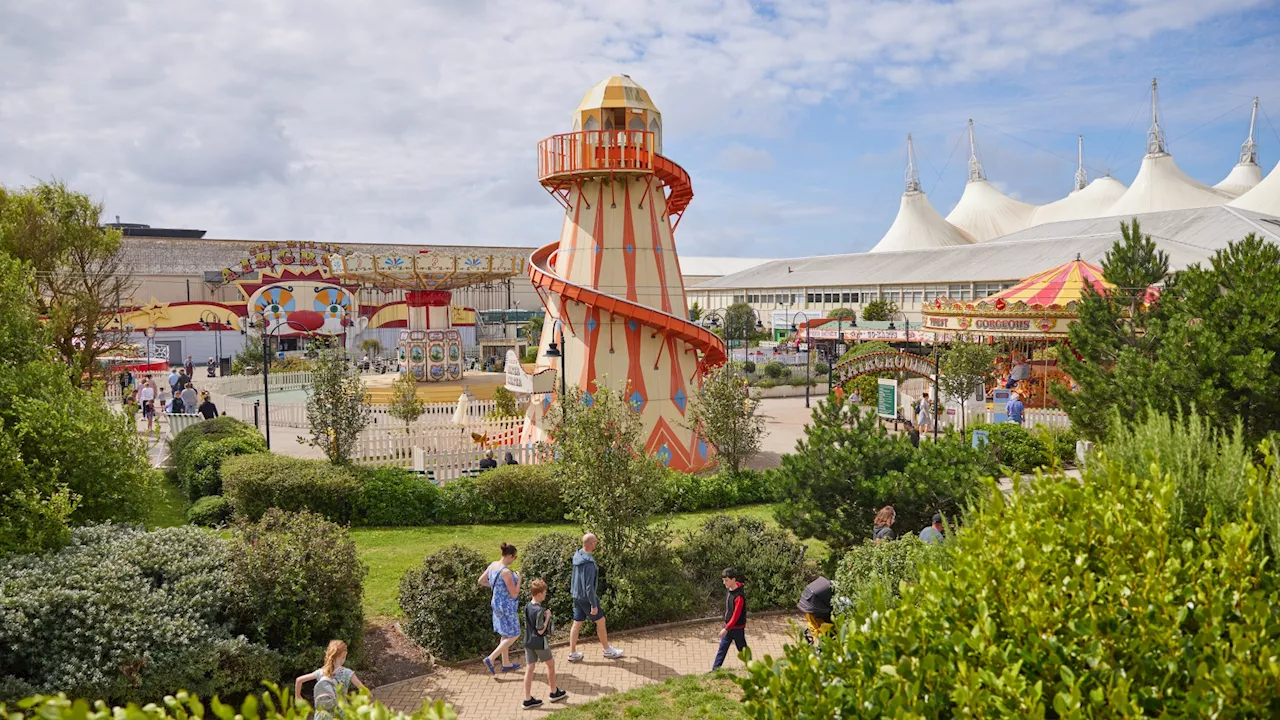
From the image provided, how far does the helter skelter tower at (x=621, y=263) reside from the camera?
17516 mm

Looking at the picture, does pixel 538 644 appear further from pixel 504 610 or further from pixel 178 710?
pixel 178 710

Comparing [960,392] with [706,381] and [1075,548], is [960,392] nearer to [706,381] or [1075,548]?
[706,381]

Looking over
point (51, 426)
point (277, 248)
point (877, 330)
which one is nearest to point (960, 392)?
point (877, 330)

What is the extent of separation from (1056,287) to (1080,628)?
25.9m

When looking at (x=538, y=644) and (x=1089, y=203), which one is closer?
(x=538, y=644)

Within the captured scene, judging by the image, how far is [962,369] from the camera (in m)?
23.5

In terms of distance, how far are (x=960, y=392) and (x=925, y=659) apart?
828 inches

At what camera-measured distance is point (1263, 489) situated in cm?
438

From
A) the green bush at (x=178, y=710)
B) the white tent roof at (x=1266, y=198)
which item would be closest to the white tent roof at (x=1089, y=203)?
the white tent roof at (x=1266, y=198)

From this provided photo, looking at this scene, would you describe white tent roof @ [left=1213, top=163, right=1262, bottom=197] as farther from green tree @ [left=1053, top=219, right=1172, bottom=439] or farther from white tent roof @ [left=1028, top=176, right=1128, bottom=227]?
green tree @ [left=1053, top=219, right=1172, bottom=439]

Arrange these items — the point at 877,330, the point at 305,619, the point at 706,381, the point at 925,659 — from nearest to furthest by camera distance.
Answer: the point at 925,659
the point at 305,619
the point at 706,381
the point at 877,330

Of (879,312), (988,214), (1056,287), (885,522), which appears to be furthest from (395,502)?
(988,214)

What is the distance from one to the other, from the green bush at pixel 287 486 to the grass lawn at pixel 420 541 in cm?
62

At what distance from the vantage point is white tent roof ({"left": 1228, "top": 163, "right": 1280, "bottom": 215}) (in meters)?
52.5
